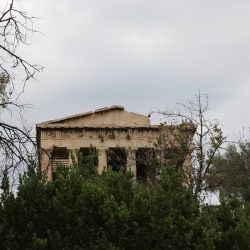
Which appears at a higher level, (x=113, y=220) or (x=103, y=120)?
(x=103, y=120)

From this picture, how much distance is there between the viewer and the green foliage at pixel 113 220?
1809 centimetres

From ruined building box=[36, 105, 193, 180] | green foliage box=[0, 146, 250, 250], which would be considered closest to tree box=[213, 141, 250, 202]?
ruined building box=[36, 105, 193, 180]

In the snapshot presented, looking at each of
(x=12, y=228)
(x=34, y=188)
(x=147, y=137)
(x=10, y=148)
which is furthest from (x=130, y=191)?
(x=147, y=137)

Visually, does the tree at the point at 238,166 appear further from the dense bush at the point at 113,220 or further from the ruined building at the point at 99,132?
the dense bush at the point at 113,220

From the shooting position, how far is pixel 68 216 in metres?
18.5

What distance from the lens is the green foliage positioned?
18.1 m

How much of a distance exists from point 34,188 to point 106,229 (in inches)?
167

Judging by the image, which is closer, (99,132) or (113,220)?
(113,220)

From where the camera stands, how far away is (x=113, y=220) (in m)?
17.8

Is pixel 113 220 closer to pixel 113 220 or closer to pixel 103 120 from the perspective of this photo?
pixel 113 220

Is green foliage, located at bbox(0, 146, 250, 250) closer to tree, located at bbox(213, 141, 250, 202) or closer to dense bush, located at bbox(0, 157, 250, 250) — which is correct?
dense bush, located at bbox(0, 157, 250, 250)

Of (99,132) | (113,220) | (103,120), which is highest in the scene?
(103,120)

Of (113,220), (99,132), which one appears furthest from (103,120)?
(113,220)

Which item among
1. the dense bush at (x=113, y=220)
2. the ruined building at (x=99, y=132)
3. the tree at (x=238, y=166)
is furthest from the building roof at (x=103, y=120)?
the dense bush at (x=113, y=220)
